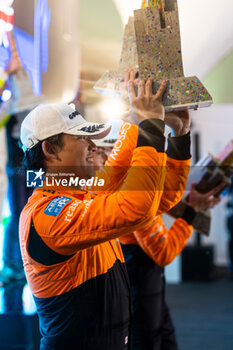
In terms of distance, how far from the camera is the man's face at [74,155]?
2.64 ft

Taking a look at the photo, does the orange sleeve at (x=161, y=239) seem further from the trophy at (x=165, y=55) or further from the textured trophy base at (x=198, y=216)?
the trophy at (x=165, y=55)

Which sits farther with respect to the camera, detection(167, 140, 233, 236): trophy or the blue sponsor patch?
detection(167, 140, 233, 236): trophy

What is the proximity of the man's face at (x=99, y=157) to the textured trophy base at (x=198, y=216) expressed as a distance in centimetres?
46

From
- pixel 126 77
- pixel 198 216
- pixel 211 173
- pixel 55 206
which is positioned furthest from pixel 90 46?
pixel 198 216

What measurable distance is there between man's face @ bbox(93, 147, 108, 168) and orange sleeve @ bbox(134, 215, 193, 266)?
34 centimetres

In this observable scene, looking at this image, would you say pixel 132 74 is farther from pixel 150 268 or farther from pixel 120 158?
pixel 150 268

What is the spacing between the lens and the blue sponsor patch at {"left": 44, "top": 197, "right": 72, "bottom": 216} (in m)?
0.73

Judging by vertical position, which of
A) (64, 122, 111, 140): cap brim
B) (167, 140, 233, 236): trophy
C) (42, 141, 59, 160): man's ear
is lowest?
(167, 140, 233, 236): trophy

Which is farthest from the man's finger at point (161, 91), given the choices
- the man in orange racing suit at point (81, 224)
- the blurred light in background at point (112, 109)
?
the blurred light in background at point (112, 109)

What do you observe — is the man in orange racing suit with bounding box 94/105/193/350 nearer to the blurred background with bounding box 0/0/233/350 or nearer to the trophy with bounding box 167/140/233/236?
the trophy with bounding box 167/140/233/236

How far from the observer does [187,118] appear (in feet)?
2.89

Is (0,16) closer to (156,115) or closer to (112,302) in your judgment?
(156,115)

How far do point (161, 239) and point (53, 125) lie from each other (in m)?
0.64

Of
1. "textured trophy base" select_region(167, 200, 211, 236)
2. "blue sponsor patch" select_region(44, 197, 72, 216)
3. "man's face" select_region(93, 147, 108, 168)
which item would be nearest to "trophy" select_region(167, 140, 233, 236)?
"textured trophy base" select_region(167, 200, 211, 236)
